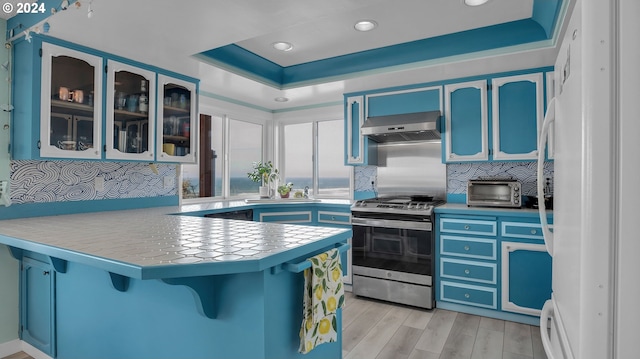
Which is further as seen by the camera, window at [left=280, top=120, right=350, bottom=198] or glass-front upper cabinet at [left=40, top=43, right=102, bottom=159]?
window at [left=280, top=120, right=350, bottom=198]

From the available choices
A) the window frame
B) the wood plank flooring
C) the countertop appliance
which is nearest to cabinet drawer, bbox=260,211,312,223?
the window frame

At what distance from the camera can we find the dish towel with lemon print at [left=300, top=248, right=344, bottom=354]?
1479mm

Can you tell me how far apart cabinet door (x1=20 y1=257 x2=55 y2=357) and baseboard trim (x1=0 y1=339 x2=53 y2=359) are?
0.13 ft

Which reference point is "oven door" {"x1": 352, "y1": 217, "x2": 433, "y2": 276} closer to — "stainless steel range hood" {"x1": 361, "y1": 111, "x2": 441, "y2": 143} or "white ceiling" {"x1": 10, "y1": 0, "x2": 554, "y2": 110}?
"stainless steel range hood" {"x1": 361, "y1": 111, "x2": 441, "y2": 143}

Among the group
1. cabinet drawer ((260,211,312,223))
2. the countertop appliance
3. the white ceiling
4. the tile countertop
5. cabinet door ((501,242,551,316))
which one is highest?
the white ceiling

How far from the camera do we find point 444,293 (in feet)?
10.2

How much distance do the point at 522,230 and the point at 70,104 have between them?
3.49 meters

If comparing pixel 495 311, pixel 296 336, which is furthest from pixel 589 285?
pixel 495 311

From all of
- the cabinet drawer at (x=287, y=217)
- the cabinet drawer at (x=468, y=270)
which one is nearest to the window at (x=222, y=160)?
the cabinet drawer at (x=287, y=217)

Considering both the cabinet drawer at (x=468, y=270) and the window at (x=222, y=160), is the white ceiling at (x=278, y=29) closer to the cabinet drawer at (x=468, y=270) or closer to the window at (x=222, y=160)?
the window at (x=222, y=160)

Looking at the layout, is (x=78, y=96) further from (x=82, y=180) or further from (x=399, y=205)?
(x=399, y=205)

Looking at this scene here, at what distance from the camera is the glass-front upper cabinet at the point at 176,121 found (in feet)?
9.73

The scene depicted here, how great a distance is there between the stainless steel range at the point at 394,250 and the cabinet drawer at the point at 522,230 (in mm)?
589

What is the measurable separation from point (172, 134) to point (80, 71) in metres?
0.83
